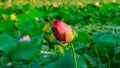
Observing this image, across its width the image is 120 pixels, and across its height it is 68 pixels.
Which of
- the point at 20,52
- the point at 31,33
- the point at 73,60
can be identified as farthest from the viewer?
the point at 31,33

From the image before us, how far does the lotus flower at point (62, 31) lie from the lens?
96cm

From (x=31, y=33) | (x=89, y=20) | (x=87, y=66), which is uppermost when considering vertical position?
(x=89, y=20)

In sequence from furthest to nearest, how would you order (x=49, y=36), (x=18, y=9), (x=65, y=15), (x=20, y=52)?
(x=18, y=9) < (x=65, y=15) < (x=49, y=36) < (x=20, y=52)

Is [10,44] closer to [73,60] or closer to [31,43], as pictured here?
[31,43]

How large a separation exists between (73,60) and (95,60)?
20 cm

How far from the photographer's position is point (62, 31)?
96cm

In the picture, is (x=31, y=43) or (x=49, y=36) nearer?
(x=31, y=43)

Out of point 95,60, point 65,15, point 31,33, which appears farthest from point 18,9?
point 95,60

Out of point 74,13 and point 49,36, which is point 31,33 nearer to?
point 49,36

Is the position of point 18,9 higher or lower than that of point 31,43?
higher

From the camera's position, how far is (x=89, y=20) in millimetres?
6066

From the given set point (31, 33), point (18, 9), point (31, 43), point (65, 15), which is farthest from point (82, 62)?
point (18, 9)

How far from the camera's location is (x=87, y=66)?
3.37ft

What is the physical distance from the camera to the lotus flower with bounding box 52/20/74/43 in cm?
96
